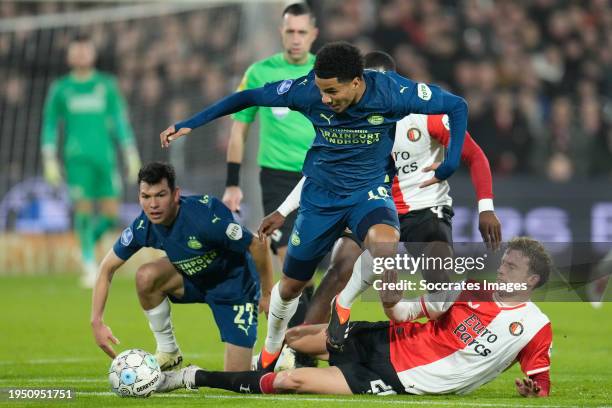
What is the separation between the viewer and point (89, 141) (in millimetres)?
14922

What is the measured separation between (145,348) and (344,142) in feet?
10.8

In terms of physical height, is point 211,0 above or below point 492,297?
above

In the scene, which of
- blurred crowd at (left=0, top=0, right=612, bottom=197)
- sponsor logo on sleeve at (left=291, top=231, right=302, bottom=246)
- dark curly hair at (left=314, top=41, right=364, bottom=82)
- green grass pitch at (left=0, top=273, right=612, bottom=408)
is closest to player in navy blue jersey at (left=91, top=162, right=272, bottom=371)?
sponsor logo on sleeve at (left=291, top=231, right=302, bottom=246)

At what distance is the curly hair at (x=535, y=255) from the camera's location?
6.55 meters

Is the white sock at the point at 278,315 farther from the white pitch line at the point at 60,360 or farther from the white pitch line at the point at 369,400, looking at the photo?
the white pitch line at the point at 60,360

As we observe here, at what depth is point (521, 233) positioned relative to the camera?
15969 millimetres

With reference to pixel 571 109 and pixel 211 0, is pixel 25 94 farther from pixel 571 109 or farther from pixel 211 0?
pixel 571 109

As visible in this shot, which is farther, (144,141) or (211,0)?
(144,141)

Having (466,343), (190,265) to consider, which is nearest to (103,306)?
(190,265)

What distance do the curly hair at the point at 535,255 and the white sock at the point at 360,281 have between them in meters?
0.77

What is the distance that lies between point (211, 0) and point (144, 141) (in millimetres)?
2815

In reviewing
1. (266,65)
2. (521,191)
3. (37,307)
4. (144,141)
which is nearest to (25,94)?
(144,141)

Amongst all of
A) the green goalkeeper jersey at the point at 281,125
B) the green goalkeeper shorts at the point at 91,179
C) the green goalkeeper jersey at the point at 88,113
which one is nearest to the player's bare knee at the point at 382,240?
the green goalkeeper jersey at the point at 281,125

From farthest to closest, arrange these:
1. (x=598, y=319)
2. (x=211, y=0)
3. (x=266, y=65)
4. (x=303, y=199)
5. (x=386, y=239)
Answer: (x=211, y=0)
(x=598, y=319)
(x=266, y=65)
(x=303, y=199)
(x=386, y=239)
